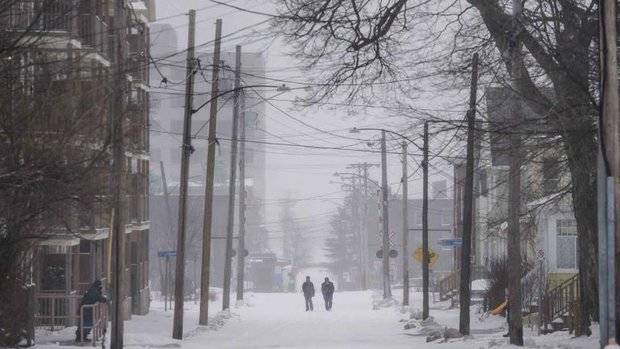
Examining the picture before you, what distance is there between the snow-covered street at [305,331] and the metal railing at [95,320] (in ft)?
2.01

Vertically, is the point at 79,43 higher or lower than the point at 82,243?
higher

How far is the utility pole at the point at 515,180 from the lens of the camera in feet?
88.2

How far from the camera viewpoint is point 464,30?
1096 inches

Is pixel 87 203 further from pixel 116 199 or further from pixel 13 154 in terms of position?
pixel 116 199

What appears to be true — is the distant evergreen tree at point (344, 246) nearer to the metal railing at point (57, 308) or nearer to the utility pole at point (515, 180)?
the metal railing at point (57, 308)

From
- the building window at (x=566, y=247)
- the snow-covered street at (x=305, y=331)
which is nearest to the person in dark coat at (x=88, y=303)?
the snow-covered street at (x=305, y=331)

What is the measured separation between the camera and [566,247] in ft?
169

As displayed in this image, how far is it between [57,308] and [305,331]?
7518 millimetres

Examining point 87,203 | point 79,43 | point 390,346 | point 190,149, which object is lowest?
point 390,346

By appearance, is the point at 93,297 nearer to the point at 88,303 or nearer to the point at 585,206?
the point at 88,303

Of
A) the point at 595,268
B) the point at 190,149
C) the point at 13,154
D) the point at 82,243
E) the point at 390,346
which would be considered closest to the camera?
the point at 13,154

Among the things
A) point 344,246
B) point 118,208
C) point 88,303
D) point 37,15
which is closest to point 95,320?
point 88,303

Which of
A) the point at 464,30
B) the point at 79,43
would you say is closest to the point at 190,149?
the point at 79,43

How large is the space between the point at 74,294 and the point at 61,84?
15.0 m
